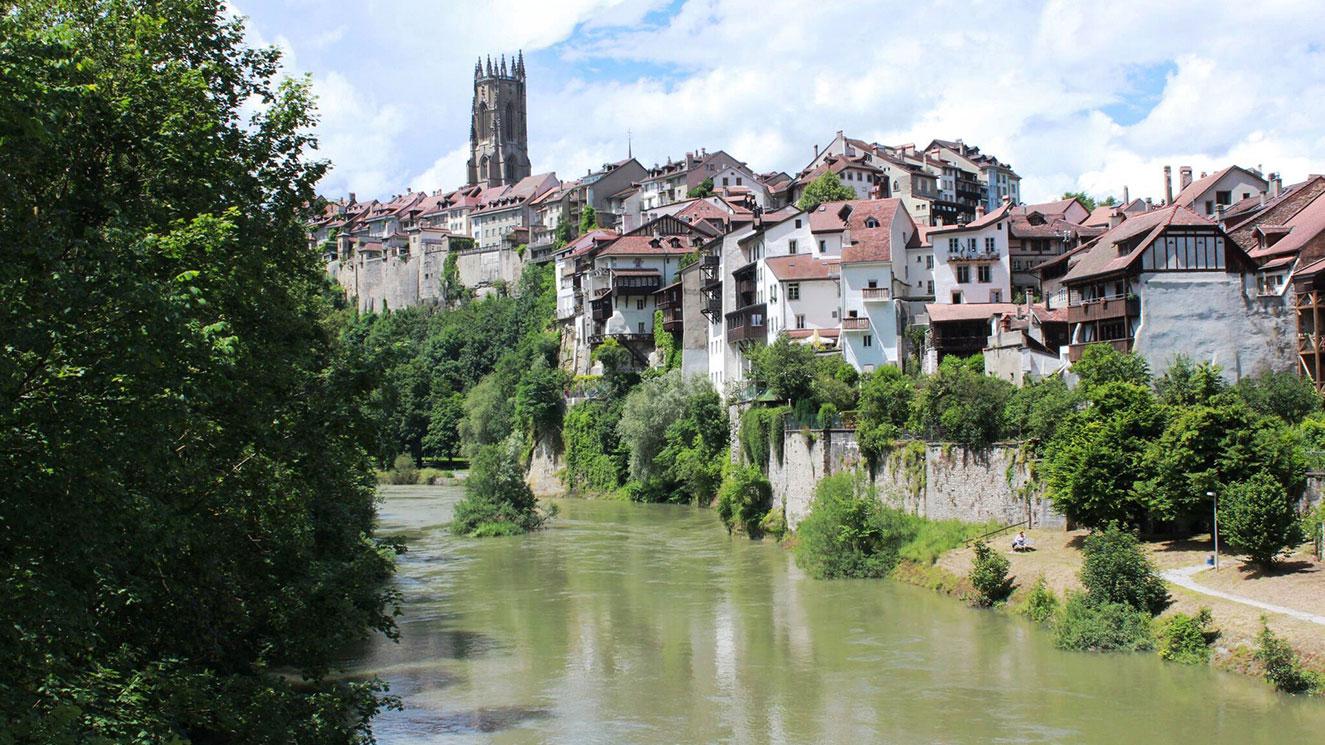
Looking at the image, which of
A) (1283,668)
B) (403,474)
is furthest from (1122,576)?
(403,474)

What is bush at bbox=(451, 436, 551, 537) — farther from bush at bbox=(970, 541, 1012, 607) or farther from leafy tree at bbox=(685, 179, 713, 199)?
leafy tree at bbox=(685, 179, 713, 199)

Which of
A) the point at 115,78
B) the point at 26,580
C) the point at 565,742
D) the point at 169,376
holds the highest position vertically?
the point at 115,78

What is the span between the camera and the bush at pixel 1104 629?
2762 cm

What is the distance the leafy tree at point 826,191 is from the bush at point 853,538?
44518 millimetres

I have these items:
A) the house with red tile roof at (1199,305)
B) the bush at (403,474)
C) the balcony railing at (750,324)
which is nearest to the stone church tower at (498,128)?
the bush at (403,474)

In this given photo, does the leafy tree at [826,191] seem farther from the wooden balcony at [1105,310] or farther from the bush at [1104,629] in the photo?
the bush at [1104,629]

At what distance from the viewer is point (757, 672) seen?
2833 centimetres

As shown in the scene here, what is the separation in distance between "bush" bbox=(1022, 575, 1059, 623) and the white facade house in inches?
1257

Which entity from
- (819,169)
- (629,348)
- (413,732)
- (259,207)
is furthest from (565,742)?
(819,169)

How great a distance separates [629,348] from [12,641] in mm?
70378

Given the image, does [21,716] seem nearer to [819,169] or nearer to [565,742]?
[565,742]

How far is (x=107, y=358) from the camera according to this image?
13.1 metres

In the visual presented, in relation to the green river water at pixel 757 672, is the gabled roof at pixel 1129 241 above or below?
A: above

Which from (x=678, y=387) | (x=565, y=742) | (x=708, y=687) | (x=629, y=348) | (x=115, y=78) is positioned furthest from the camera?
(x=629, y=348)
